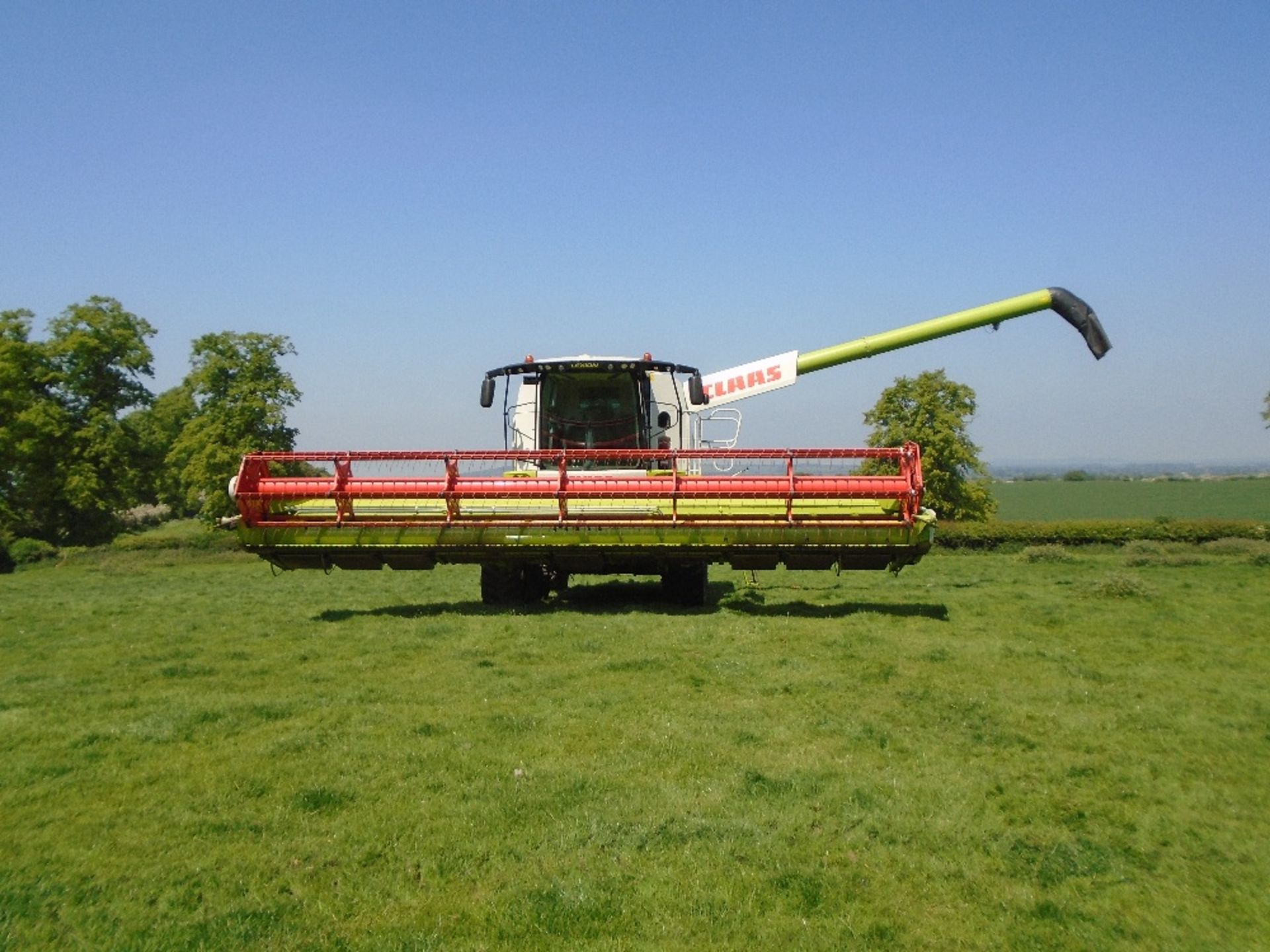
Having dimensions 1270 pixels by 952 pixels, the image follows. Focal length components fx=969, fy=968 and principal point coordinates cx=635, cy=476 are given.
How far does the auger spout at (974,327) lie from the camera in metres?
15.3

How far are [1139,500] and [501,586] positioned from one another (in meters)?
69.6

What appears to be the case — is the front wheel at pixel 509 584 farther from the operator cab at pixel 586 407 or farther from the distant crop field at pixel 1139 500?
the distant crop field at pixel 1139 500

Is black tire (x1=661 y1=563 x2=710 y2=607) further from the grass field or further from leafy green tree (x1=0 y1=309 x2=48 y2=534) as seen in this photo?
leafy green tree (x1=0 y1=309 x2=48 y2=534)

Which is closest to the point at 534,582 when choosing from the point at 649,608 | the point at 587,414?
the point at 649,608

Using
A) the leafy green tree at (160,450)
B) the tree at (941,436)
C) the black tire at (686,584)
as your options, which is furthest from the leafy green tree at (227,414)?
the black tire at (686,584)

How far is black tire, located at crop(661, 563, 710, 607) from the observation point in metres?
12.9

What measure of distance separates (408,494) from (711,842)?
8061mm

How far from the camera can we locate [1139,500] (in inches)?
2795

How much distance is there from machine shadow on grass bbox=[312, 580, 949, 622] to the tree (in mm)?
24371

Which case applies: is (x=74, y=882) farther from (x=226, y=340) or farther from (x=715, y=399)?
(x=226, y=340)

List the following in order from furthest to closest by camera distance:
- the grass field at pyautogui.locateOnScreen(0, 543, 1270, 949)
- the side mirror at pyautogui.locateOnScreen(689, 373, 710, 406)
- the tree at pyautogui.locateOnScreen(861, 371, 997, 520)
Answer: the tree at pyautogui.locateOnScreen(861, 371, 997, 520) → the side mirror at pyautogui.locateOnScreen(689, 373, 710, 406) → the grass field at pyautogui.locateOnScreen(0, 543, 1270, 949)

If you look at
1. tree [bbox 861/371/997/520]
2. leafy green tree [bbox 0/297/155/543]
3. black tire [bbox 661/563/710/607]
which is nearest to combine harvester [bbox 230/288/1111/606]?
black tire [bbox 661/563/710/607]

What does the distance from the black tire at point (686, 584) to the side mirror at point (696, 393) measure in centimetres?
220

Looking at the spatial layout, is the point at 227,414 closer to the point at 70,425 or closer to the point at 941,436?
the point at 70,425
